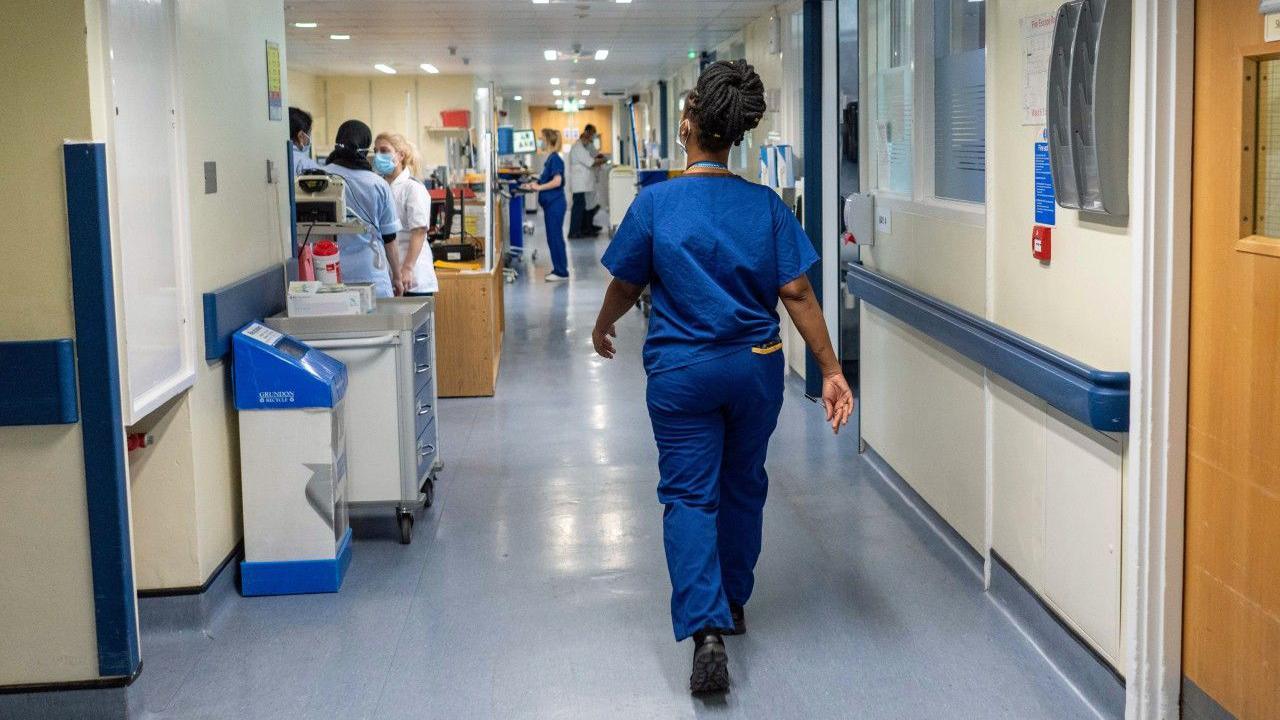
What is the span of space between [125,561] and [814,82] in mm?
5159

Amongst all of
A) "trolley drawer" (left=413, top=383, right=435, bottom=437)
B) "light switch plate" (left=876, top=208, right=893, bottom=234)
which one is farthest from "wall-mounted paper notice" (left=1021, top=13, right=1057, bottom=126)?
"trolley drawer" (left=413, top=383, right=435, bottom=437)

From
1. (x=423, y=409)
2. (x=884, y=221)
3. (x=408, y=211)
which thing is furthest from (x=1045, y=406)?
(x=408, y=211)

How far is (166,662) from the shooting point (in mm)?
3512

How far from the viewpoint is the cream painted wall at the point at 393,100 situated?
19.5 metres

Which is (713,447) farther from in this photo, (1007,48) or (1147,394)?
(1007,48)

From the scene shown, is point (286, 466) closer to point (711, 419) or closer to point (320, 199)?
point (711, 419)

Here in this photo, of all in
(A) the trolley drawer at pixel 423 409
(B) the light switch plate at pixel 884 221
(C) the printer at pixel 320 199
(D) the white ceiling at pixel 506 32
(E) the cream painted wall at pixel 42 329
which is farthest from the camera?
(D) the white ceiling at pixel 506 32

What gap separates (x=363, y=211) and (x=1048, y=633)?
387cm

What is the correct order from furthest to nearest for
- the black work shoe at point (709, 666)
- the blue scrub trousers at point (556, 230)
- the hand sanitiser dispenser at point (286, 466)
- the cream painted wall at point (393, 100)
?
1. the cream painted wall at point (393, 100)
2. the blue scrub trousers at point (556, 230)
3. the hand sanitiser dispenser at point (286, 466)
4. the black work shoe at point (709, 666)

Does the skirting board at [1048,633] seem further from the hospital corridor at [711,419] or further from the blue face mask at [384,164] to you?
the blue face mask at [384,164]

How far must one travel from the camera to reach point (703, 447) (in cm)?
324

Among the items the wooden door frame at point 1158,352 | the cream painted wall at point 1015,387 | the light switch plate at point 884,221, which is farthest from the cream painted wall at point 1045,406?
the light switch plate at point 884,221

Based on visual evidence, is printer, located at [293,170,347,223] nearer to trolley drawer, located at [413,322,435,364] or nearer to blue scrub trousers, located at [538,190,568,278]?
trolley drawer, located at [413,322,435,364]

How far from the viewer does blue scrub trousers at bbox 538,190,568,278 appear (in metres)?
13.9
